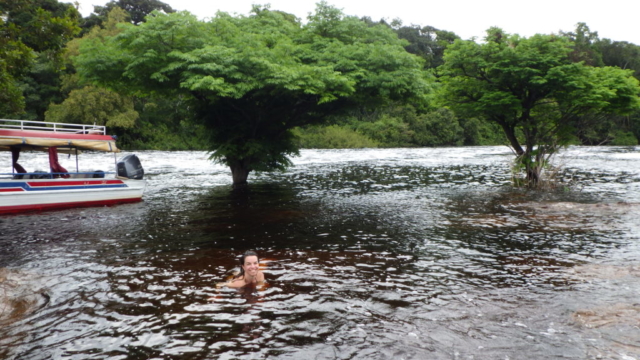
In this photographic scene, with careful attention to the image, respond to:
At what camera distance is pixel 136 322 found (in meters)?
7.49

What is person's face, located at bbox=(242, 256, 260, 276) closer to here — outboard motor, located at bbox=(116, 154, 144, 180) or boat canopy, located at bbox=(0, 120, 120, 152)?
boat canopy, located at bbox=(0, 120, 120, 152)

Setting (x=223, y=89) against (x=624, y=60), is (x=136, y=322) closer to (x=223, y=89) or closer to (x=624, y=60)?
(x=223, y=89)

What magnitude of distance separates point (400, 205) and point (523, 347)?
1362 cm

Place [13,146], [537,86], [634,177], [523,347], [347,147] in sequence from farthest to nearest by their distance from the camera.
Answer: [347,147], [634,177], [537,86], [13,146], [523,347]

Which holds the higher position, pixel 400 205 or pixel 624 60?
pixel 624 60

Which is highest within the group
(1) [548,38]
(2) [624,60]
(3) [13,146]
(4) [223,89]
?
(2) [624,60]

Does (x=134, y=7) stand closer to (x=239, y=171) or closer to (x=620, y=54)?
(x=239, y=171)

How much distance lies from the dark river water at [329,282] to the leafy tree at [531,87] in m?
6.02

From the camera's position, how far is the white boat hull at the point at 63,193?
58.8 feet

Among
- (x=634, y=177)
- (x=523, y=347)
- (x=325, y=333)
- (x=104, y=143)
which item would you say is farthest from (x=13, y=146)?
(x=634, y=177)

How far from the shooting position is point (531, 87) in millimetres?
24000

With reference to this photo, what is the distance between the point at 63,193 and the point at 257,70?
9218mm

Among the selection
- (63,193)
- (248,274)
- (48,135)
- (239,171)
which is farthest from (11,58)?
(239,171)

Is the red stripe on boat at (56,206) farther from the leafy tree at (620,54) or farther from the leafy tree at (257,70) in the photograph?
the leafy tree at (620,54)
